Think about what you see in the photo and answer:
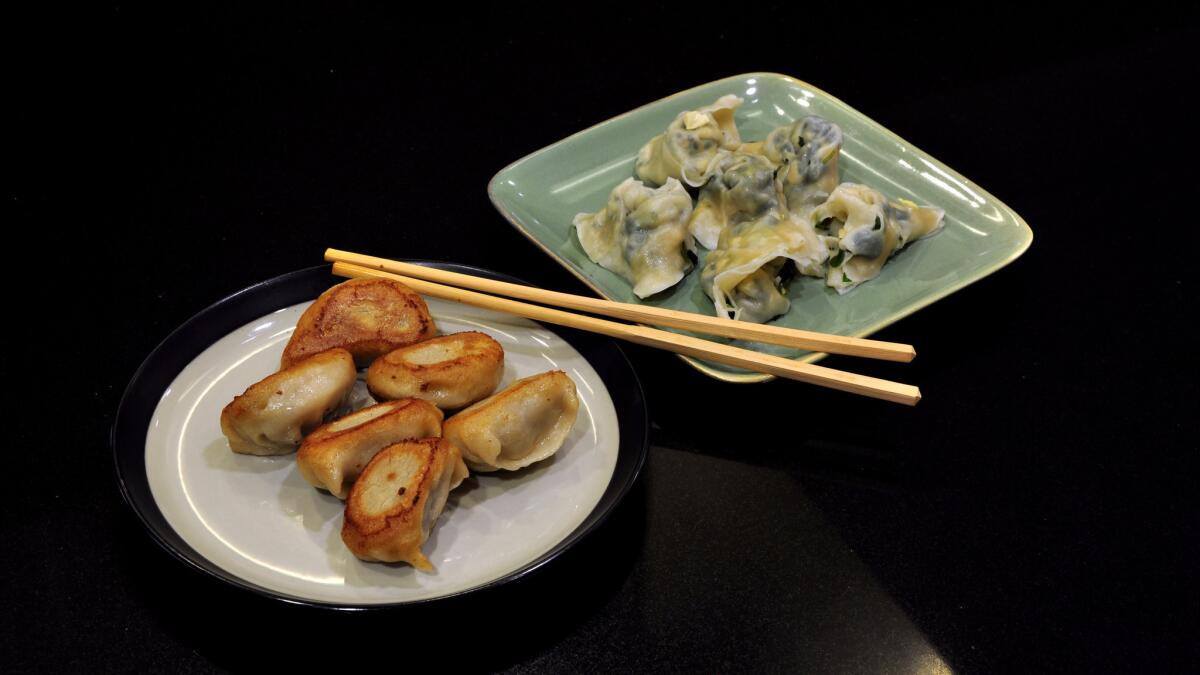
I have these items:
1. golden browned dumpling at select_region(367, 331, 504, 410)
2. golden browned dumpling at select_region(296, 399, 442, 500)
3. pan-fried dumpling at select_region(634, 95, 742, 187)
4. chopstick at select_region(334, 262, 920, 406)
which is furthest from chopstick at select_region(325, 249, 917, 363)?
pan-fried dumpling at select_region(634, 95, 742, 187)

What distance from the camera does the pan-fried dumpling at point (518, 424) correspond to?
1225mm

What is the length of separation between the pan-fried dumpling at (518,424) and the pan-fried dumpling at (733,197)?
0.61 metres

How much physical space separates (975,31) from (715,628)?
6.49 feet

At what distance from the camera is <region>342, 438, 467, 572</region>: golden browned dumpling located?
1.11 meters

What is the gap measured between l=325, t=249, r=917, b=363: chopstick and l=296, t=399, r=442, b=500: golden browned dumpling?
276 millimetres

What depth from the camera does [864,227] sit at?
1.73 meters

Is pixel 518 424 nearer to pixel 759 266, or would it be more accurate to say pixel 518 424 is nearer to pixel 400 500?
pixel 400 500

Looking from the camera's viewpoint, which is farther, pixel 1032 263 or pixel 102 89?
pixel 102 89

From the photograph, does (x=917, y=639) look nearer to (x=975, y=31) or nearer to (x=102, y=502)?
(x=102, y=502)

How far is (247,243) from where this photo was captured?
5.98 ft

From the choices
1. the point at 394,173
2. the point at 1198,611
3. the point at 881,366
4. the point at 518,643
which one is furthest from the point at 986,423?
the point at 394,173

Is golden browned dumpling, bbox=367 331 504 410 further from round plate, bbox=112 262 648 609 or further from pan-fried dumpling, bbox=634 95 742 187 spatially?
pan-fried dumpling, bbox=634 95 742 187

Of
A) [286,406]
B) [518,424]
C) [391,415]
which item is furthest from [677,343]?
[286,406]

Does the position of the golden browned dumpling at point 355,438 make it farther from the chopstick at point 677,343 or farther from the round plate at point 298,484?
the chopstick at point 677,343
